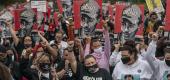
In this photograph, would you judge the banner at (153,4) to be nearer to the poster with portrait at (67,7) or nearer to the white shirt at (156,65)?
the poster with portrait at (67,7)

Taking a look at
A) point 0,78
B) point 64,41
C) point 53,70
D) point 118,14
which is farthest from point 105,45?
point 0,78

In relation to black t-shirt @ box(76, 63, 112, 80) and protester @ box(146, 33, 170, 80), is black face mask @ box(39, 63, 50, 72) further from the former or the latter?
protester @ box(146, 33, 170, 80)

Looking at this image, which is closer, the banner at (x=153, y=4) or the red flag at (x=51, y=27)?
the banner at (x=153, y=4)

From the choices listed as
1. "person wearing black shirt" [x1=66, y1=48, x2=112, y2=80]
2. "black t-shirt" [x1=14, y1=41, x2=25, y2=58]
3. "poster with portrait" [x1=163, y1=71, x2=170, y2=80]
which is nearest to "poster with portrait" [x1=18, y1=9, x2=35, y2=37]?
"black t-shirt" [x1=14, y1=41, x2=25, y2=58]

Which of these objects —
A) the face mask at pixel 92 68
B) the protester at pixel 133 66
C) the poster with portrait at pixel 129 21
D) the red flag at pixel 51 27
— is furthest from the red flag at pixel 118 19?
the red flag at pixel 51 27

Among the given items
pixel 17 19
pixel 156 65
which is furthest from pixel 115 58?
pixel 17 19

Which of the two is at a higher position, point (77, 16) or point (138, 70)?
point (77, 16)

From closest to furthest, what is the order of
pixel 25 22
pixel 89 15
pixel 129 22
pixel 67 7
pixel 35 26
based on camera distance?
pixel 129 22 → pixel 89 15 → pixel 25 22 → pixel 35 26 → pixel 67 7

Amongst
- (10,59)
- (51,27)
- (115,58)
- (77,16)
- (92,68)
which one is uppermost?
(77,16)

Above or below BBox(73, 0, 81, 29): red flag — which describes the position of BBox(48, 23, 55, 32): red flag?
below

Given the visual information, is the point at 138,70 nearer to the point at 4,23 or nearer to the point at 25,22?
the point at 25,22

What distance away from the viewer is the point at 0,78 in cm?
554

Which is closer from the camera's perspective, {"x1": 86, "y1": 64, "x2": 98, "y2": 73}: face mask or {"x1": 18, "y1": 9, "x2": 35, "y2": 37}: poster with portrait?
{"x1": 86, "y1": 64, "x2": 98, "y2": 73}: face mask

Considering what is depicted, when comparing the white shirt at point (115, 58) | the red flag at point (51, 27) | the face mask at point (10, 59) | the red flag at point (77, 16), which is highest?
the red flag at point (77, 16)
